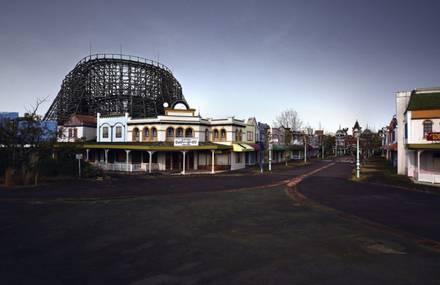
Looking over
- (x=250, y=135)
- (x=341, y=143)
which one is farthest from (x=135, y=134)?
(x=341, y=143)

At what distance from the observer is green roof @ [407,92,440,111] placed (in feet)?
86.0

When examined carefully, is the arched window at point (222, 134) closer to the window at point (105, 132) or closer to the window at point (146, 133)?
the window at point (146, 133)

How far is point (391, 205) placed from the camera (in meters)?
14.7

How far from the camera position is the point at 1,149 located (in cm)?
2569

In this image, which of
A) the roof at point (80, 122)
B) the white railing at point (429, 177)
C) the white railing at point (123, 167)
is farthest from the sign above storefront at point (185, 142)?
the white railing at point (429, 177)

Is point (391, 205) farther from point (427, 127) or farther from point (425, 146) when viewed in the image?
point (427, 127)

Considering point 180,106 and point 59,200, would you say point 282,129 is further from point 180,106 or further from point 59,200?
point 59,200

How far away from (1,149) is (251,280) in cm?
2980

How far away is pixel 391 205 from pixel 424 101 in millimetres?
18855

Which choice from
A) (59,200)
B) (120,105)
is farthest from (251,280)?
(120,105)

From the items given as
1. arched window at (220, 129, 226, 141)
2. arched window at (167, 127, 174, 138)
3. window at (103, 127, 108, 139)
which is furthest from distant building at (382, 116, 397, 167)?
window at (103, 127, 108, 139)

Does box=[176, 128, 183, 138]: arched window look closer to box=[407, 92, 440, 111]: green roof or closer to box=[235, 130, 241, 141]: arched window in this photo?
box=[235, 130, 241, 141]: arched window

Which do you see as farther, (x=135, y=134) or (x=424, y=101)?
(x=135, y=134)

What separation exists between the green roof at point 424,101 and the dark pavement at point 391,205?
10.8m
